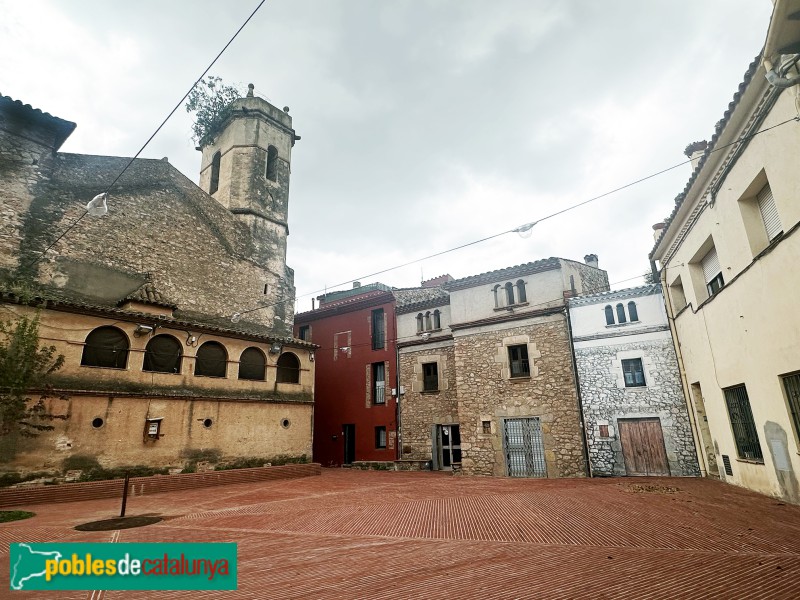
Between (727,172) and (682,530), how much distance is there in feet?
23.3

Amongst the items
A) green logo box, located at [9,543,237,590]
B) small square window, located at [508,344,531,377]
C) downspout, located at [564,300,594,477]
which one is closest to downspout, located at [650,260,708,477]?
downspout, located at [564,300,594,477]

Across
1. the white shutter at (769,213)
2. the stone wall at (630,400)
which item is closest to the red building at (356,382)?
the stone wall at (630,400)

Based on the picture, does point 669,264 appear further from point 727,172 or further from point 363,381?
point 363,381

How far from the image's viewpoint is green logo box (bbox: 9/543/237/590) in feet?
14.1

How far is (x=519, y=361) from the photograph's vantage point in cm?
1711

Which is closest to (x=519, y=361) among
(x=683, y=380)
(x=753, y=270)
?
(x=683, y=380)

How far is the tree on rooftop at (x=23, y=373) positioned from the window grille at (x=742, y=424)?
16.9 metres

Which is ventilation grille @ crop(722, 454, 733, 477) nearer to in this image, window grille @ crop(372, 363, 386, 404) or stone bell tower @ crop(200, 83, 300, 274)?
window grille @ crop(372, 363, 386, 404)

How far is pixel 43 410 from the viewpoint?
11.2 metres

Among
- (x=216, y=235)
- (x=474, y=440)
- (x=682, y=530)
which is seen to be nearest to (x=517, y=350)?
(x=474, y=440)

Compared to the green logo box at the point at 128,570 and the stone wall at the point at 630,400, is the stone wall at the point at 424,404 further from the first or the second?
the green logo box at the point at 128,570

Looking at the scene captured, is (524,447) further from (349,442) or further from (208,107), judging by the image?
(208,107)

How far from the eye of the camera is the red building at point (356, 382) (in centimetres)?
2145

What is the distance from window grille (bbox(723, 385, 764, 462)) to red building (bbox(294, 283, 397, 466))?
13.9 m
